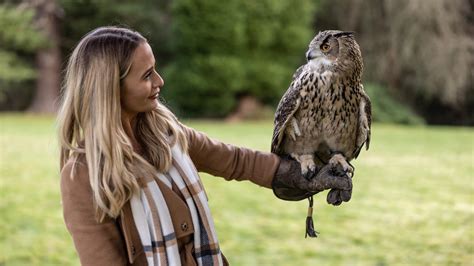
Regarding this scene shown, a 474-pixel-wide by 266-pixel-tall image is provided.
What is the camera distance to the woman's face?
1767mm

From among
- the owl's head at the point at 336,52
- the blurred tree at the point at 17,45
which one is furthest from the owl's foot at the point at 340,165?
the blurred tree at the point at 17,45

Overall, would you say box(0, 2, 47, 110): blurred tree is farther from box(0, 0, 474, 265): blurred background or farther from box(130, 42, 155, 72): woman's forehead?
box(130, 42, 155, 72): woman's forehead

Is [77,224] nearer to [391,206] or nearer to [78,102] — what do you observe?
[78,102]

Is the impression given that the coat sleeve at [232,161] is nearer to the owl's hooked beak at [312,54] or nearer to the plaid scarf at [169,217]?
the plaid scarf at [169,217]

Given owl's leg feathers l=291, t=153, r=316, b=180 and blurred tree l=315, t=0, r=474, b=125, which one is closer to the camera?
owl's leg feathers l=291, t=153, r=316, b=180

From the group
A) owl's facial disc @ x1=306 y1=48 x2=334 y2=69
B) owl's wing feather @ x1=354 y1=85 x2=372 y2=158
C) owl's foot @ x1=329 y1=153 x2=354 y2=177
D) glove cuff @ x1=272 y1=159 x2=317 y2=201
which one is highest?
owl's facial disc @ x1=306 y1=48 x2=334 y2=69

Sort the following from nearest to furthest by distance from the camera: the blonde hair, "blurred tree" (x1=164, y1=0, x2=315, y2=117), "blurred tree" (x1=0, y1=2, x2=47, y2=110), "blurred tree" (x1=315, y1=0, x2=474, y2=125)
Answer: the blonde hair, "blurred tree" (x1=0, y1=2, x2=47, y2=110), "blurred tree" (x1=164, y1=0, x2=315, y2=117), "blurred tree" (x1=315, y1=0, x2=474, y2=125)

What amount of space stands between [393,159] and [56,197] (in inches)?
178

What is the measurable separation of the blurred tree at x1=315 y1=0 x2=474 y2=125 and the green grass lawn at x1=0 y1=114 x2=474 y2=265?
6.44 m

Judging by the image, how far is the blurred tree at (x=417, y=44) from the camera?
14484mm

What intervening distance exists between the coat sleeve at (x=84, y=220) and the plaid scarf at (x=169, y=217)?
0.32 feet

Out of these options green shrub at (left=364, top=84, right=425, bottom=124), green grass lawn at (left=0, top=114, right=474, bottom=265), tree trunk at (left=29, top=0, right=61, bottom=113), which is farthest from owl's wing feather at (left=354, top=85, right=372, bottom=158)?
tree trunk at (left=29, top=0, right=61, bottom=113)

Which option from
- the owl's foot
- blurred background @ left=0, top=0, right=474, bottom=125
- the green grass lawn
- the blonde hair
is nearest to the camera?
the blonde hair

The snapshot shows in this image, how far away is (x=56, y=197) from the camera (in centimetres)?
619
